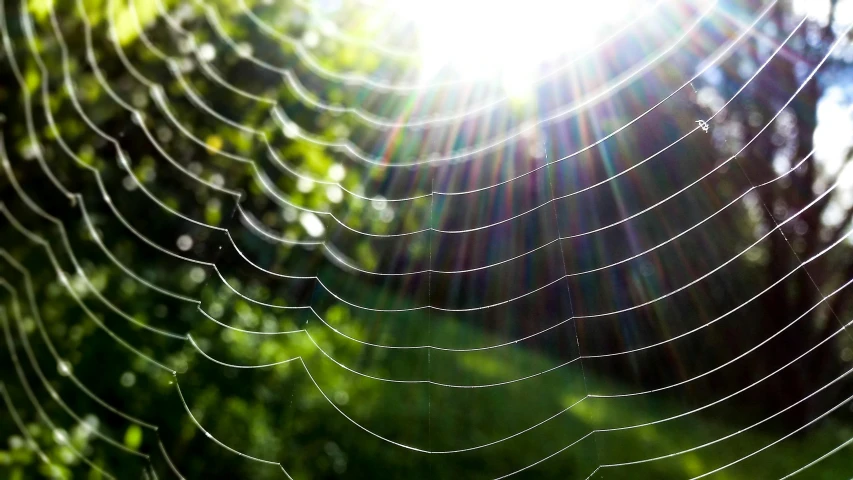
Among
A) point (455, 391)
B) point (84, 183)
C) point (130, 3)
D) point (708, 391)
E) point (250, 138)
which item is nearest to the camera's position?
point (130, 3)

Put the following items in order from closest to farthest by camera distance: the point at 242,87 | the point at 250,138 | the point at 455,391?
the point at 250,138 < the point at 242,87 < the point at 455,391

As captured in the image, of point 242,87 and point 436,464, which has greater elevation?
point 242,87

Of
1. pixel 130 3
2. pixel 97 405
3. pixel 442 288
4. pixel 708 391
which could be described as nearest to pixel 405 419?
pixel 442 288

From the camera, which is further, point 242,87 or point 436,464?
point 436,464

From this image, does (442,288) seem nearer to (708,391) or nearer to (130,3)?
(708,391)

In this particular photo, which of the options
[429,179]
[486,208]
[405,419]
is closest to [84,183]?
[429,179]

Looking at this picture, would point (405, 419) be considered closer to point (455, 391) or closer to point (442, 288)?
point (455, 391)

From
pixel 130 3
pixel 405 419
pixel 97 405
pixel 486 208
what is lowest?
pixel 97 405
